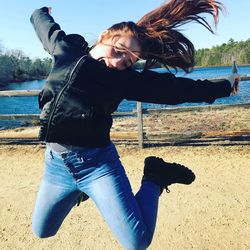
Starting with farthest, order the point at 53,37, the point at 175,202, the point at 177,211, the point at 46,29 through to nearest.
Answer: the point at 175,202
the point at 177,211
the point at 46,29
the point at 53,37

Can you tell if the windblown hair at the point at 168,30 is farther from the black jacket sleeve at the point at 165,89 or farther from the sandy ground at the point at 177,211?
the sandy ground at the point at 177,211

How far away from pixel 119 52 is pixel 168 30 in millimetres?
402

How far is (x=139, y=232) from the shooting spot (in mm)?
2379

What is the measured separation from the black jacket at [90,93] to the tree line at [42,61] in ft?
280

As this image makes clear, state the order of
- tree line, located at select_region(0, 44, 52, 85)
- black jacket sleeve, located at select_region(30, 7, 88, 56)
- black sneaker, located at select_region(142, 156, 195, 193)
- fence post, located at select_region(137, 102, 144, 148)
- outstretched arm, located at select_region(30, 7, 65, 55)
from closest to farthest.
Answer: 1. black jacket sleeve, located at select_region(30, 7, 88, 56)
2. outstretched arm, located at select_region(30, 7, 65, 55)
3. black sneaker, located at select_region(142, 156, 195, 193)
4. fence post, located at select_region(137, 102, 144, 148)
5. tree line, located at select_region(0, 44, 52, 85)

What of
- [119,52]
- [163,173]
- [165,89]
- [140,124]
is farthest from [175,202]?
[140,124]

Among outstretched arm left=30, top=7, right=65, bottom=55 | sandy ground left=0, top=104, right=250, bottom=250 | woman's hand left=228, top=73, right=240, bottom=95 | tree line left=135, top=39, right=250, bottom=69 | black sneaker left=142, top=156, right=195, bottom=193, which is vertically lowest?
tree line left=135, top=39, right=250, bottom=69

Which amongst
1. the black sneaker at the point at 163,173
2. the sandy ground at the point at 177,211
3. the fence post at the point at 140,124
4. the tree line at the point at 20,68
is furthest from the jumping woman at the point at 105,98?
the tree line at the point at 20,68

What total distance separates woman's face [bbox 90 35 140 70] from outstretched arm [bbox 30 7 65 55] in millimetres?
379

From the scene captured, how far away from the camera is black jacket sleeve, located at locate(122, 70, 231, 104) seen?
2.39 metres

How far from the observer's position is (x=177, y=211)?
15.3 ft

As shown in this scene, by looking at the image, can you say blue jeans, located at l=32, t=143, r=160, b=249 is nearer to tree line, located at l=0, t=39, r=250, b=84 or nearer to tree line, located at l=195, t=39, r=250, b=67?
tree line, located at l=0, t=39, r=250, b=84

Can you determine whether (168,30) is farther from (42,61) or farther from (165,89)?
(42,61)

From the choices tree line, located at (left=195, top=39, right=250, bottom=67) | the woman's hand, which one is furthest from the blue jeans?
tree line, located at (left=195, top=39, right=250, bottom=67)
